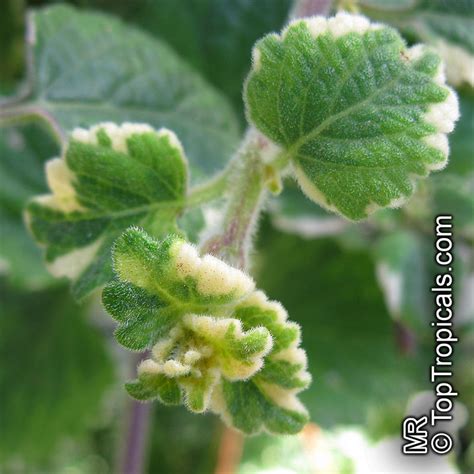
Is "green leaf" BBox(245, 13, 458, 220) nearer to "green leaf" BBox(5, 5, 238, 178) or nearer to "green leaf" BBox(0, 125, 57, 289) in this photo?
"green leaf" BBox(5, 5, 238, 178)

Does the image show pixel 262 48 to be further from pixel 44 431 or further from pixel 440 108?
pixel 44 431

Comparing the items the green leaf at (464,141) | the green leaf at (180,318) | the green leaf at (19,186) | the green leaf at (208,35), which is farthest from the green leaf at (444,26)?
the green leaf at (19,186)

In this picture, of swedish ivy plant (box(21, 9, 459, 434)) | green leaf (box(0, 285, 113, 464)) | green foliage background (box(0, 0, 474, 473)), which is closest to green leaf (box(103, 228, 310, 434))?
swedish ivy plant (box(21, 9, 459, 434))

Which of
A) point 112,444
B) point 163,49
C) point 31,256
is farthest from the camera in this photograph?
point 112,444

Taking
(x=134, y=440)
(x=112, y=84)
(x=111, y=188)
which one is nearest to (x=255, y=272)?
(x=134, y=440)

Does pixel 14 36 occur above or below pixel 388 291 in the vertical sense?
above

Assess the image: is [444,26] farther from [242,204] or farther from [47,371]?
[47,371]

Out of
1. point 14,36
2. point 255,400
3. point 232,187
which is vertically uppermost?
point 14,36

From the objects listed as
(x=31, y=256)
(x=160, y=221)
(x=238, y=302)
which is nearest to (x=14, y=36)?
(x=31, y=256)
